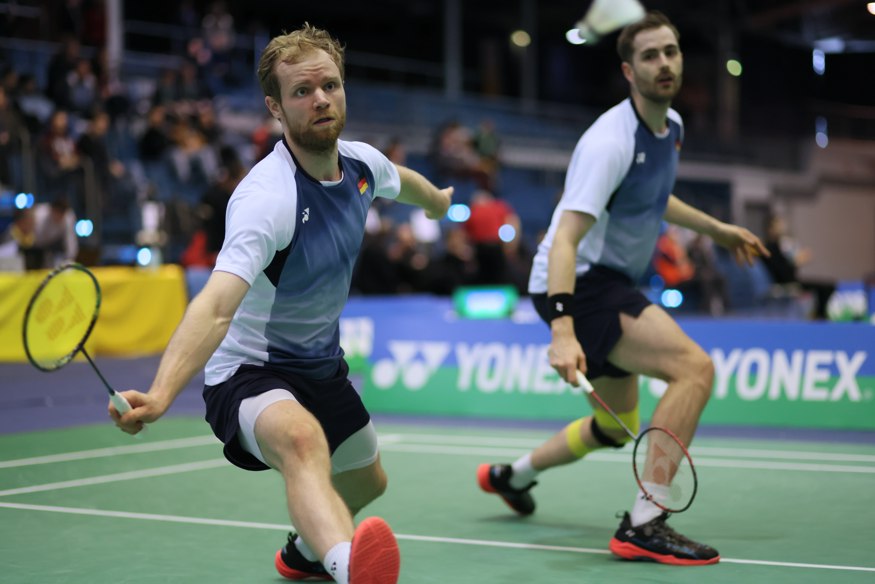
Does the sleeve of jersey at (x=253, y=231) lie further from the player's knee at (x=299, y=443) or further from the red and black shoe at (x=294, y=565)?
the red and black shoe at (x=294, y=565)

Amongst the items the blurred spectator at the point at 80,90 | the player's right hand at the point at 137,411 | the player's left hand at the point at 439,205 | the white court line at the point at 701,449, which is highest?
the blurred spectator at the point at 80,90

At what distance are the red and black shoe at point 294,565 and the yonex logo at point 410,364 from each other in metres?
5.17

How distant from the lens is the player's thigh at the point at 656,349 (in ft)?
16.5

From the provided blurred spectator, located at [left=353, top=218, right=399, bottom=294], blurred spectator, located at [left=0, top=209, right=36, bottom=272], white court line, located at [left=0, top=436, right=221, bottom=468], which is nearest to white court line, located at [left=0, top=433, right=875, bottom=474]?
white court line, located at [left=0, top=436, right=221, bottom=468]

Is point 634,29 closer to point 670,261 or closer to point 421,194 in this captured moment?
point 421,194

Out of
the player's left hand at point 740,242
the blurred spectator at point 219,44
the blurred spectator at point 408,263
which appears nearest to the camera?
the player's left hand at point 740,242

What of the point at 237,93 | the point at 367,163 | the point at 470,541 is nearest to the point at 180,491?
the point at 470,541

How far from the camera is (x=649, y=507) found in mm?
4902

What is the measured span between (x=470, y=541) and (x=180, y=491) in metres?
1.96

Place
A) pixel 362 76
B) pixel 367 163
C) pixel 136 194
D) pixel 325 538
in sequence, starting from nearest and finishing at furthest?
pixel 325 538 → pixel 367 163 → pixel 136 194 → pixel 362 76

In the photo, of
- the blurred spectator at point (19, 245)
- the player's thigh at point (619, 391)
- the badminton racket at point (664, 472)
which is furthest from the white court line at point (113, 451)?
the blurred spectator at point (19, 245)

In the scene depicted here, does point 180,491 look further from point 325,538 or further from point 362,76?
point 362,76

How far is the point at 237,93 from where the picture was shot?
70.6ft

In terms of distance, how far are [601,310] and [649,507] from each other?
33.4 inches
